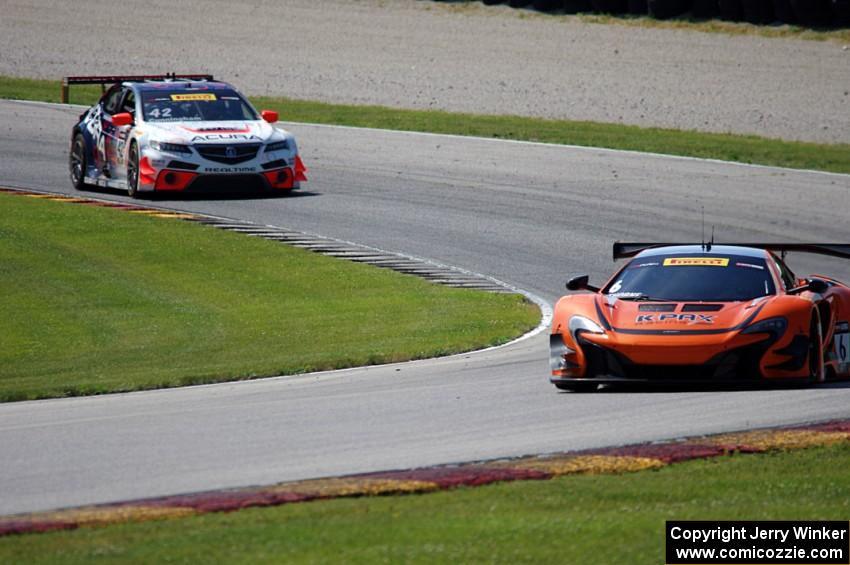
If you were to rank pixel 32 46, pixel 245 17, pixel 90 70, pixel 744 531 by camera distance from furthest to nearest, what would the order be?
1. pixel 245 17
2. pixel 32 46
3. pixel 90 70
4. pixel 744 531

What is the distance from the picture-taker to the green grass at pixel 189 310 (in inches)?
507

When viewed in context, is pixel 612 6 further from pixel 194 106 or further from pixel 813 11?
pixel 194 106

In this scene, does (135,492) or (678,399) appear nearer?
(135,492)

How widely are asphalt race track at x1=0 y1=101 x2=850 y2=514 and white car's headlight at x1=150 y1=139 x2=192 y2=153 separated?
813mm

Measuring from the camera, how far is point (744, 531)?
22.6 feet

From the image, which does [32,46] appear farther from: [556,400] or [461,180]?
[556,400]

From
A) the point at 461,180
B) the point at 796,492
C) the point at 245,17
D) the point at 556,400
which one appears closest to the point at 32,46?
the point at 245,17

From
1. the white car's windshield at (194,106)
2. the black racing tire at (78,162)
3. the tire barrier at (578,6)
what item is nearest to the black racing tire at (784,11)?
the tire barrier at (578,6)

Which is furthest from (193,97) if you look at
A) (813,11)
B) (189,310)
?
(813,11)

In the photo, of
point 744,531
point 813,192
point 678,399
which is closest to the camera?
point 744,531

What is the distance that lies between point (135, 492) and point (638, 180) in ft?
55.5

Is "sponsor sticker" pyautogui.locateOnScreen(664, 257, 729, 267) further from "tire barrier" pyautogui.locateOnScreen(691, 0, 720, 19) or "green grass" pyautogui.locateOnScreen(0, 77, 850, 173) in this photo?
"tire barrier" pyautogui.locateOnScreen(691, 0, 720, 19)

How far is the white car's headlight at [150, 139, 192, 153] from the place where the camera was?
21484 millimetres

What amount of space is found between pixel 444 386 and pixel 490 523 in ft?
13.7
